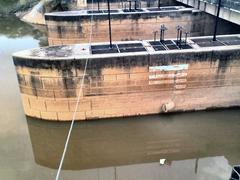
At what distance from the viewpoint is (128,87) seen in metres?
11.0

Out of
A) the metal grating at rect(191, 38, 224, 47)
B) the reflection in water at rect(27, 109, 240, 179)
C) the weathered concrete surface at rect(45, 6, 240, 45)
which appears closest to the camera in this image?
the reflection in water at rect(27, 109, 240, 179)

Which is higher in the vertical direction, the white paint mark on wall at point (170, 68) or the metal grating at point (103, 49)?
A: the metal grating at point (103, 49)

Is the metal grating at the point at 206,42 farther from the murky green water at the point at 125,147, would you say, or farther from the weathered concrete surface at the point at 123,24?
the weathered concrete surface at the point at 123,24

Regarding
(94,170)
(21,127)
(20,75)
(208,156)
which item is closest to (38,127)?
(21,127)

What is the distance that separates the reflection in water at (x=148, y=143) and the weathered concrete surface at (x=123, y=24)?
812 centimetres

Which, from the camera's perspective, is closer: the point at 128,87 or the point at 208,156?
the point at 208,156

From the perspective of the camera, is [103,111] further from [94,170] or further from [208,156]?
[208,156]

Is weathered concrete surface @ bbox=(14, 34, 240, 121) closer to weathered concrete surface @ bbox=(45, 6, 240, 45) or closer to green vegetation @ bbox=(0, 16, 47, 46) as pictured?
weathered concrete surface @ bbox=(45, 6, 240, 45)

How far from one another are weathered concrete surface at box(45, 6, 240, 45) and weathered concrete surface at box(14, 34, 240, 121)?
6.29 m

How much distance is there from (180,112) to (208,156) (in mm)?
2446

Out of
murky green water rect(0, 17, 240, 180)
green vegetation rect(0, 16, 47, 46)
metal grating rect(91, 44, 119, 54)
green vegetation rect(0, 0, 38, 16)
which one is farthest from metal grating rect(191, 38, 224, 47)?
green vegetation rect(0, 0, 38, 16)

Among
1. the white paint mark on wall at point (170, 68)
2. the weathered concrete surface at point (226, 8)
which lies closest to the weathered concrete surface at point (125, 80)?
the white paint mark on wall at point (170, 68)

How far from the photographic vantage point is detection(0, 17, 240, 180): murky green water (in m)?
9.24

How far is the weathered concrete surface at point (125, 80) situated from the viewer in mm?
10492
